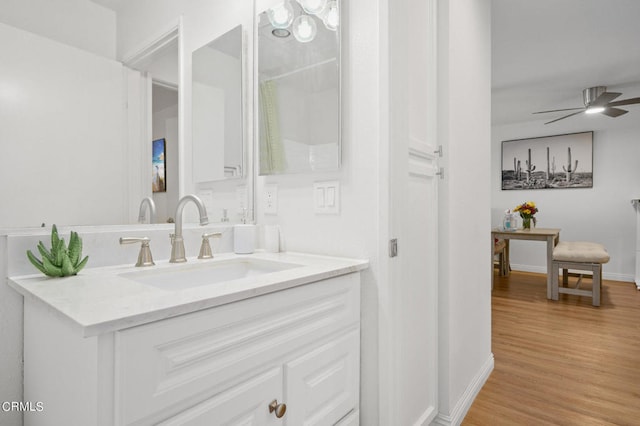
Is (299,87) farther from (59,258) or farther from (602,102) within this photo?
(602,102)

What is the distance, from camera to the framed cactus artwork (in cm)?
530

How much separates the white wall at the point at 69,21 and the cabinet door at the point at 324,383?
1170mm

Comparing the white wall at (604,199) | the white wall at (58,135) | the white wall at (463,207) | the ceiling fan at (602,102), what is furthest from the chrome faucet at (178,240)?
the white wall at (604,199)

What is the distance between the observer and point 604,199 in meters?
5.17

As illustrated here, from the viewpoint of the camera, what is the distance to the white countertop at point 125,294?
0.61 m

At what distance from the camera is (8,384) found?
941mm

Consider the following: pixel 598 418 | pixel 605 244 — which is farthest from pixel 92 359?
pixel 605 244

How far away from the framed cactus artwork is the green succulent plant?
21.0ft

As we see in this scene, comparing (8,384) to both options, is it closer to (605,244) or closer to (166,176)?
(166,176)

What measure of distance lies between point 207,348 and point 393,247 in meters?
0.73

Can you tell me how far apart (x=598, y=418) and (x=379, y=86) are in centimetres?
203

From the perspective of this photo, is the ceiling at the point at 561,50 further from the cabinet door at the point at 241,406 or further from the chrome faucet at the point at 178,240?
the cabinet door at the point at 241,406

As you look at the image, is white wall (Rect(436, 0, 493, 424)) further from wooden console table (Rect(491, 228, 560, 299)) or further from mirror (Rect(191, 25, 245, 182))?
wooden console table (Rect(491, 228, 560, 299))

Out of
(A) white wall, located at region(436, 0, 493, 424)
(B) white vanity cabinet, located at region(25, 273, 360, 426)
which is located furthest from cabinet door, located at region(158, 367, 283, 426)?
(A) white wall, located at region(436, 0, 493, 424)
